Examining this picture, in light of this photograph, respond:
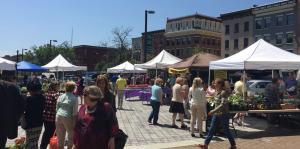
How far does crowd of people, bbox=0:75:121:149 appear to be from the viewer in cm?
494

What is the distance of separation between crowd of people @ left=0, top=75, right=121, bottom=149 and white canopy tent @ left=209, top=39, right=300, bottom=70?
7.57 metres

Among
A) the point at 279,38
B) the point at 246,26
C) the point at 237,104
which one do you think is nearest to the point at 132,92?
the point at 237,104

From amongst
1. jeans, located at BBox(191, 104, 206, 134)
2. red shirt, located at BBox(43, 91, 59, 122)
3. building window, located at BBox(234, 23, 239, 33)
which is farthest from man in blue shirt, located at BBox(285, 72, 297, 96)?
building window, located at BBox(234, 23, 239, 33)

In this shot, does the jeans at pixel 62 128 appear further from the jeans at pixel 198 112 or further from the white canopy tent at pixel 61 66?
the white canopy tent at pixel 61 66

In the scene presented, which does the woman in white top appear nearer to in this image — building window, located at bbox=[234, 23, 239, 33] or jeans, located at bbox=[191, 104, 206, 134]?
jeans, located at bbox=[191, 104, 206, 134]

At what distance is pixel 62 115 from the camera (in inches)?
310

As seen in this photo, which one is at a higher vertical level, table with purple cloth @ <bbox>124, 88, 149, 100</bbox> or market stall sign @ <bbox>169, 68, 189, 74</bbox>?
market stall sign @ <bbox>169, 68, 189, 74</bbox>

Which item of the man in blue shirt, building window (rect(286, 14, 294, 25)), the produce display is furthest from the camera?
building window (rect(286, 14, 294, 25))

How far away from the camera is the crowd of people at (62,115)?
4938mm

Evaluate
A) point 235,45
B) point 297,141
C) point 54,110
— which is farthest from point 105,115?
point 235,45

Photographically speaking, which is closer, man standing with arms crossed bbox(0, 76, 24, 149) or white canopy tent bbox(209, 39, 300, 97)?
man standing with arms crossed bbox(0, 76, 24, 149)

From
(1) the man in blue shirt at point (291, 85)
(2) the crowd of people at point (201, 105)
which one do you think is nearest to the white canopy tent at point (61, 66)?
(2) the crowd of people at point (201, 105)

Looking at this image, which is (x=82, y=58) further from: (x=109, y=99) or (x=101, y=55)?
(x=109, y=99)

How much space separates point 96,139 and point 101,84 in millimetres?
2911
